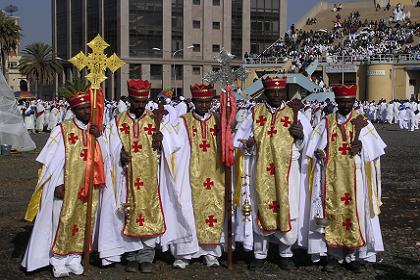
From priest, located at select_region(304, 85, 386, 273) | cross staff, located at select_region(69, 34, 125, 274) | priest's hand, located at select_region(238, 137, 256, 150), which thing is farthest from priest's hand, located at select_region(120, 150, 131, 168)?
priest, located at select_region(304, 85, 386, 273)

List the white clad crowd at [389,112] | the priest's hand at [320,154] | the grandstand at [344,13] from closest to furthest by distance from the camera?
the priest's hand at [320,154] → the white clad crowd at [389,112] → the grandstand at [344,13]

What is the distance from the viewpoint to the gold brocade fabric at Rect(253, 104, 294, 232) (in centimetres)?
710

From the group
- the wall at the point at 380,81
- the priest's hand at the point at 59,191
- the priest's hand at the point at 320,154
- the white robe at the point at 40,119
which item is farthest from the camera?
the wall at the point at 380,81

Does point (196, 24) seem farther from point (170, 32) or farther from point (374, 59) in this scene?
point (374, 59)

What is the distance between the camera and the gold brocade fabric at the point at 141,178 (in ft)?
23.2

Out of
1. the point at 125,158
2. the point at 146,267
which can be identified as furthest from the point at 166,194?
the point at 146,267

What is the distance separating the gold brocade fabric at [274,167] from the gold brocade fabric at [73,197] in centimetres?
198

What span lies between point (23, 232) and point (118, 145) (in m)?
2.83

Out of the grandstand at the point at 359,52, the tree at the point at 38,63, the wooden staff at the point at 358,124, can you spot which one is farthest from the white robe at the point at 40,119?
the tree at the point at 38,63

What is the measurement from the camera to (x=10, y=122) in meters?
20.7

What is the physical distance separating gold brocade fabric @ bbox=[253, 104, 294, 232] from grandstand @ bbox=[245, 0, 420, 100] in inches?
1441

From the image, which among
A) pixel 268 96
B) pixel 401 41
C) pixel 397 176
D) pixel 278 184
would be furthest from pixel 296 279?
pixel 401 41

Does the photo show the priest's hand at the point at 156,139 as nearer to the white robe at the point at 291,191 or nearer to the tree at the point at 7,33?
the white robe at the point at 291,191

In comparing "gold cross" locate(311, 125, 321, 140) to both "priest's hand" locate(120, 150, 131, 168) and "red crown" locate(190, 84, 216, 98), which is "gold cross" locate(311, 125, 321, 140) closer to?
"red crown" locate(190, 84, 216, 98)
